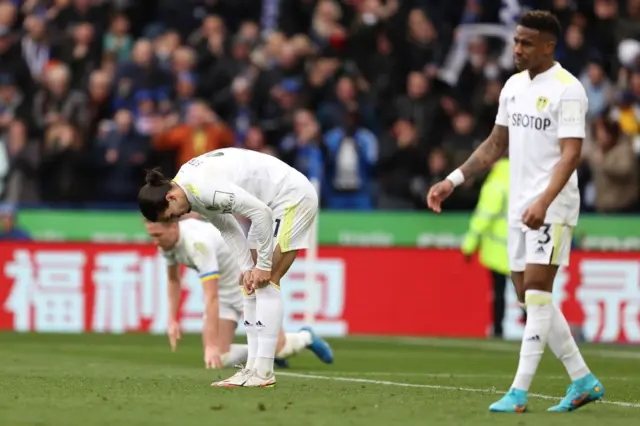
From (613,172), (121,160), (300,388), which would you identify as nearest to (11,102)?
(121,160)

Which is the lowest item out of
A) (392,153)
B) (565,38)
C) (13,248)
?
(13,248)

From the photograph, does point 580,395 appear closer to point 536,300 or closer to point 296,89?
point 536,300

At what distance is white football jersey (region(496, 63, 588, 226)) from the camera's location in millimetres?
9305

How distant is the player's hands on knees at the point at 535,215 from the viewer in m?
8.96

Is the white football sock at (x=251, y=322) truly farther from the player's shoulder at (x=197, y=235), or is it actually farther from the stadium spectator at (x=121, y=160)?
the stadium spectator at (x=121, y=160)

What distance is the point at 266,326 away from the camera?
1109 centimetres

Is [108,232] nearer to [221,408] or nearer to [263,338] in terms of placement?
[263,338]

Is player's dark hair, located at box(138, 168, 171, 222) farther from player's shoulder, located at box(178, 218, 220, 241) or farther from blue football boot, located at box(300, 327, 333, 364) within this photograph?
blue football boot, located at box(300, 327, 333, 364)

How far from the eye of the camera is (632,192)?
2145 cm

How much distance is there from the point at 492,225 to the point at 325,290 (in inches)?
106

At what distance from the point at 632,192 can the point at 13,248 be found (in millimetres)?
8781

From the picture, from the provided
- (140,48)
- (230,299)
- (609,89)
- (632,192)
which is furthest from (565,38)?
(230,299)

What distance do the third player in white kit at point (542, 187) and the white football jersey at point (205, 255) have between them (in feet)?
15.6

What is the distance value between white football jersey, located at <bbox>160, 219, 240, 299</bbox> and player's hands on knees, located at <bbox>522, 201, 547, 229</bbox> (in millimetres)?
5223
